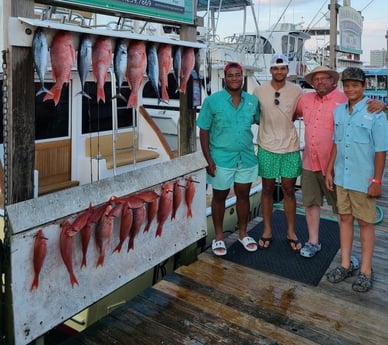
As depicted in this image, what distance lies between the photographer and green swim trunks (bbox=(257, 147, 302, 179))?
3730 millimetres

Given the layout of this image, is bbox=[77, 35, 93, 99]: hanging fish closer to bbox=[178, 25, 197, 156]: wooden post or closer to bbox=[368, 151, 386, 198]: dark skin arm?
bbox=[178, 25, 197, 156]: wooden post

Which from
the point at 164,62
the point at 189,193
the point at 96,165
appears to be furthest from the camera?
the point at 96,165

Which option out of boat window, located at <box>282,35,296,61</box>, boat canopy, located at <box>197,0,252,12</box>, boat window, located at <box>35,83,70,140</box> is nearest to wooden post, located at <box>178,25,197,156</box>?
boat window, located at <box>35,83,70,140</box>

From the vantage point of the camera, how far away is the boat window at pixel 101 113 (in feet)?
17.3

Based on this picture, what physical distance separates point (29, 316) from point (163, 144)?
164 inches

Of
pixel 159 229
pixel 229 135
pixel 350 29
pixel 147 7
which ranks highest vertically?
pixel 350 29

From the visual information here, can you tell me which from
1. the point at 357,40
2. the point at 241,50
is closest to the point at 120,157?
the point at 241,50

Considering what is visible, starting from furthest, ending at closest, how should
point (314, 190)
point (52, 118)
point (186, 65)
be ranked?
1. point (52, 118)
2. point (314, 190)
3. point (186, 65)

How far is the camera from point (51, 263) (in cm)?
234

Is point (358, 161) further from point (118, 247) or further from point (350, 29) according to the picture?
point (350, 29)

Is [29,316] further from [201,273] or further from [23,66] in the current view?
[201,273]

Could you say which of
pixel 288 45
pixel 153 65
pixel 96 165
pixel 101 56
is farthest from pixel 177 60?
pixel 288 45

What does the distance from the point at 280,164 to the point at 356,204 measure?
0.79 m

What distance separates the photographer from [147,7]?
2.84 meters
